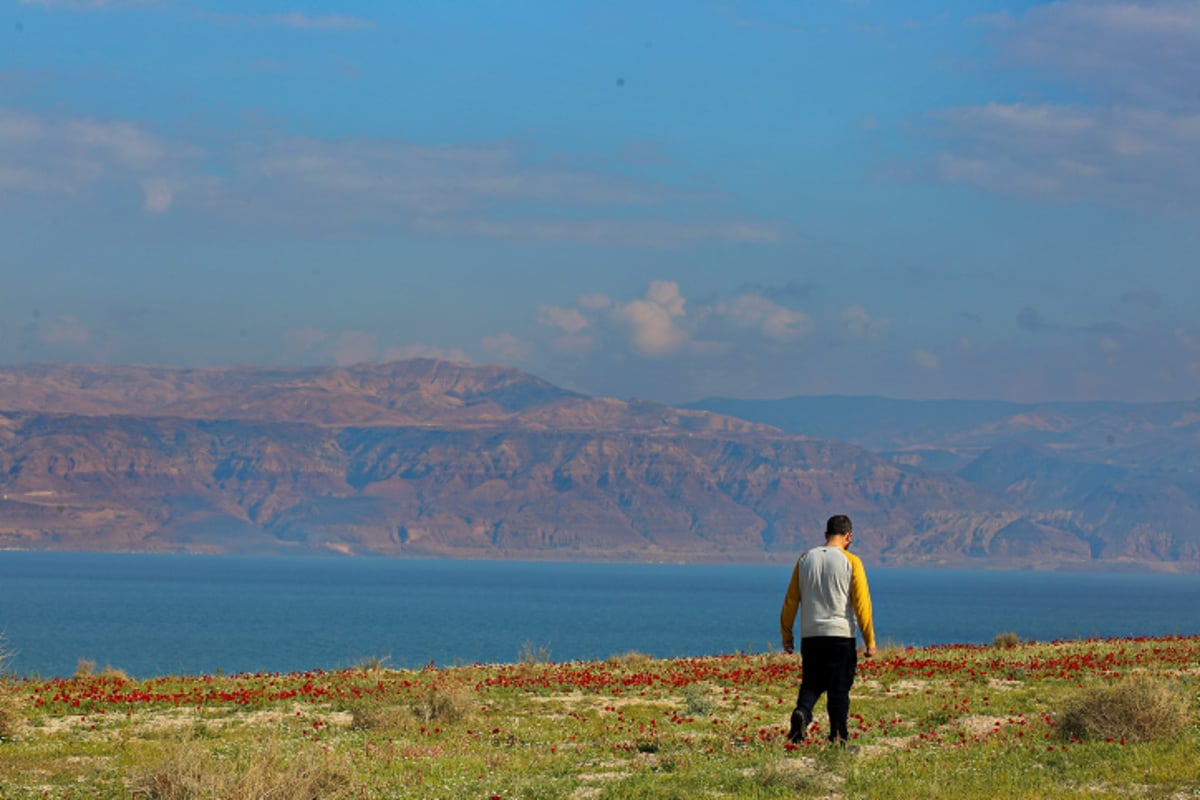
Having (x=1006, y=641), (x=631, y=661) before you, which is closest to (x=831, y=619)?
(x=631, y=661)

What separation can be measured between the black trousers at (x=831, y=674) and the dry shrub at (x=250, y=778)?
454 cm

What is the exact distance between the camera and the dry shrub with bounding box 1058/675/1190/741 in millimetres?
15570

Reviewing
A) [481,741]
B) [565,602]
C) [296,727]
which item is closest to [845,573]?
[481,741]

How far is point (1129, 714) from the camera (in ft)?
51.4

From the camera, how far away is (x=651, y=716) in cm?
1981

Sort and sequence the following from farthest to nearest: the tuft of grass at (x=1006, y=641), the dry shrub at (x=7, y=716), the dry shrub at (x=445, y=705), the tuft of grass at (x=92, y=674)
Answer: the tuft of grass at (x=1006, y=641)
the tuft of grass at (x=92, y=674)
the dry shrub at (x=445, y=705)
the dry shrub at (x=7, y=716)

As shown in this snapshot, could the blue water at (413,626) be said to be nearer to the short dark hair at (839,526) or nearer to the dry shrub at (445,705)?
the dry shrub at (445,705)

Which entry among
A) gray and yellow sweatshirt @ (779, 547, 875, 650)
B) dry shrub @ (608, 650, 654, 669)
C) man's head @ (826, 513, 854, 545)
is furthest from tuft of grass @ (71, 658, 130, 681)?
man's head @ (826, 513, 854, 545)

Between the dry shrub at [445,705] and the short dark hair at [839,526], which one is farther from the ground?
the short dark hair at [839,526]

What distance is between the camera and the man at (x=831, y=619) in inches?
562

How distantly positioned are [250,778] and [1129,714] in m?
9.30

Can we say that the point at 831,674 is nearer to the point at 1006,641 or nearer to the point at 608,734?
the point at 608,734

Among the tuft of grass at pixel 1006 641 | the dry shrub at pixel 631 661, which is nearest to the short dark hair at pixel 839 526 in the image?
the dry shrub at pixel 631 661

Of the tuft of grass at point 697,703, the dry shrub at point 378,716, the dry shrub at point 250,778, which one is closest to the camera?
the dry shrub at point 250,778
